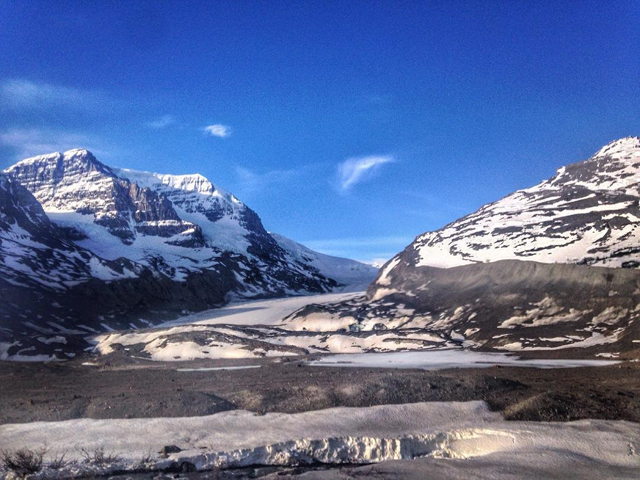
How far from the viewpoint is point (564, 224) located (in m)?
61.1

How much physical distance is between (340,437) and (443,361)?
21.6 metres

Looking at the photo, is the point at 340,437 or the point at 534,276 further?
the point at 534,276

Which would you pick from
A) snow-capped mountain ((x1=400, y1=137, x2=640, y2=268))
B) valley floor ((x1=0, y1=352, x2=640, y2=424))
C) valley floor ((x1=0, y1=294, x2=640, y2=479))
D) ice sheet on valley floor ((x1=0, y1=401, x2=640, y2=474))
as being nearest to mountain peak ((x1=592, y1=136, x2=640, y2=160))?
snow-capped mountain ((x1=400, y1=137, x2=640, y2=268))

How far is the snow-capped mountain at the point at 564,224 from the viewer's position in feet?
179

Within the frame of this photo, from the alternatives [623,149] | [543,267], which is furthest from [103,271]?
[623,149]

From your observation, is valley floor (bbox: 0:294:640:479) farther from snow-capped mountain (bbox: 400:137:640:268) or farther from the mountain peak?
the mountain peak

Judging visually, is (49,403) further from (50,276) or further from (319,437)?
(50,276)

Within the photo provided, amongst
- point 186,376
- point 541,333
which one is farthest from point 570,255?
point 186,376

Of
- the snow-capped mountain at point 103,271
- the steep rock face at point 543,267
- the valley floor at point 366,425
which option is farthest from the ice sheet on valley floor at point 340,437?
the snow-capped mountain at point 103,271

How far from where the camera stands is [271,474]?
14.1 m

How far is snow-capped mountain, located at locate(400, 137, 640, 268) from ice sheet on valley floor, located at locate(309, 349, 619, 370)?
20.4m

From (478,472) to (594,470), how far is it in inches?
116

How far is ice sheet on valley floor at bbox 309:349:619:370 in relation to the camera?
33.2 meters

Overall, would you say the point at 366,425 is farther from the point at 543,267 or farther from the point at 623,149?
the point at 623,149
